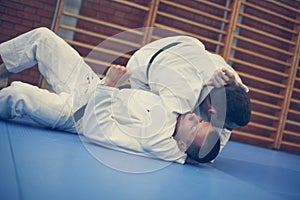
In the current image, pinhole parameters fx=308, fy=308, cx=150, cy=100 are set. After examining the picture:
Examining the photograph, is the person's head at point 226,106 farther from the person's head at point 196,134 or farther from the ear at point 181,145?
the ear at point 181,145

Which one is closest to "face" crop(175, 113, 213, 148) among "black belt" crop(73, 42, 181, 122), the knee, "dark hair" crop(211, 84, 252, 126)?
"dark hair" crop(211, 84, 252, 126)

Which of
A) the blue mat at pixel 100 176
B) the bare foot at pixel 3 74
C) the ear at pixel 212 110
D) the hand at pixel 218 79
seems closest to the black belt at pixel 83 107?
the blue mat at pixel 100 176

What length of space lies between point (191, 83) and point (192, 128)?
24cm

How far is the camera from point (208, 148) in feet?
5.49

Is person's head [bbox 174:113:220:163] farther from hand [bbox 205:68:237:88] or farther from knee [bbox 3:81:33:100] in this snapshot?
knee [bbox 3:81:33:100]

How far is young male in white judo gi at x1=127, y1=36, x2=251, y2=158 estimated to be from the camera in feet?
5.17

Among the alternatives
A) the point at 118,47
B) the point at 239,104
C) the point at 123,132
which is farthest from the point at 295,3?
the point at 123,132

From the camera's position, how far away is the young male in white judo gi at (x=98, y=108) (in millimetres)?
1565

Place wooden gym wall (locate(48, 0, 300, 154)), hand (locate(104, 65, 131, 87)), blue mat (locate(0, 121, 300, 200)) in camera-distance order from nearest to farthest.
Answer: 1. blue mat (locate(0, 121, 300, 200))
2. hand (locate(104, 65, 131, 87))
3. wooden gym wall (locate(48, 0, 300, 154))

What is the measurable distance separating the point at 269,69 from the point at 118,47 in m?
2.17

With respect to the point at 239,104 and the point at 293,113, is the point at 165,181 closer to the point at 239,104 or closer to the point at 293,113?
the point at 239,104

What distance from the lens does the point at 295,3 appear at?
454 centimetres

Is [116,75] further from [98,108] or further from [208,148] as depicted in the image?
[208,148]

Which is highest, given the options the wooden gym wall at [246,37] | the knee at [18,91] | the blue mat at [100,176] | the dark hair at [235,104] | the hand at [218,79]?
the wooden gym wall at [246,37]
